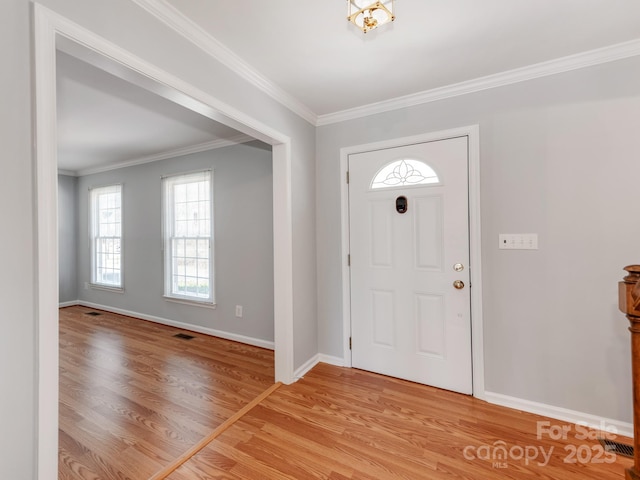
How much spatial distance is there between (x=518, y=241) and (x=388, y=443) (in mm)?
1673

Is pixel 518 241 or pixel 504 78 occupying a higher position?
pixel 504 78

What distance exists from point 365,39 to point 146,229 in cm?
402

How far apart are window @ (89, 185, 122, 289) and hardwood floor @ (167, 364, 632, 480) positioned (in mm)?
4011

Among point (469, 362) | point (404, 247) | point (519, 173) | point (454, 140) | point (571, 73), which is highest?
point (571, 73)

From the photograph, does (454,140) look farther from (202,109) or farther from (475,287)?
(202,109)

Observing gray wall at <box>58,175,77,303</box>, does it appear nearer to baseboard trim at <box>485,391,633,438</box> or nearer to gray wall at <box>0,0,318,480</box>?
gray wall at <box>0,0,318,480</box>

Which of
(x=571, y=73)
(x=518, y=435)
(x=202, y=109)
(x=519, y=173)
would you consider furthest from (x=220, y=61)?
(x=518, y=435)

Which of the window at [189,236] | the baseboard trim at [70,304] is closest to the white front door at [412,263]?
the window at [189,236]

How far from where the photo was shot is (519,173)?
214cm

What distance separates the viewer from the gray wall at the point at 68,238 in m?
5.30

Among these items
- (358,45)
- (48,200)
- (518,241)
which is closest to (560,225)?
(518,241)

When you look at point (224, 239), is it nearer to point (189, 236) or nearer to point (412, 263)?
point (189, 236)

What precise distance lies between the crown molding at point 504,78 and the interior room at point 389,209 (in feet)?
0.05

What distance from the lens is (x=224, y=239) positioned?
3.66 metres
